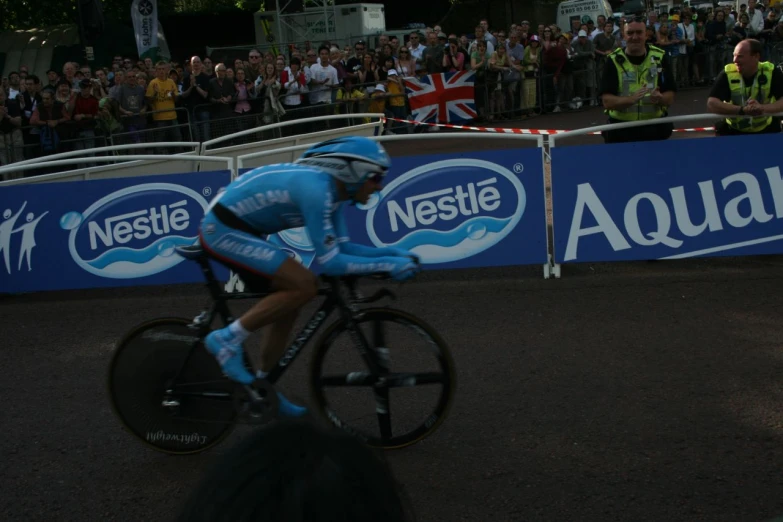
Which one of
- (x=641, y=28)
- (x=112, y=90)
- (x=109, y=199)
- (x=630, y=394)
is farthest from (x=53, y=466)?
(x=112, y=90)

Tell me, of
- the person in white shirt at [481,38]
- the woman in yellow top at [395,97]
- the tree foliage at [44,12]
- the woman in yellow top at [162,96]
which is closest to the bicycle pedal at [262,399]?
the woman in yellow top at [162,96]

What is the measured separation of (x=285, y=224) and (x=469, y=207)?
410 centimetres

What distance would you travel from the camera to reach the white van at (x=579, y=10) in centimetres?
3491

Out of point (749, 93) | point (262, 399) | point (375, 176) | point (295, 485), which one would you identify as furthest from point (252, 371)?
point (749, 93)

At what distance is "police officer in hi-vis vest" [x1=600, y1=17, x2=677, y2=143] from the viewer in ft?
Answer: 30.2

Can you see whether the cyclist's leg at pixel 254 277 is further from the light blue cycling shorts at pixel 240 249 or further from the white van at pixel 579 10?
the white van at pixel 579 10

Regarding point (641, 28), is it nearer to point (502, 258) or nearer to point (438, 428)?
point (502, 258)

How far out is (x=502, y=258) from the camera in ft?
29.3

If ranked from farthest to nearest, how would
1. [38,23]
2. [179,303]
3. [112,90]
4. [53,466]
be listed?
1. [38,23]
2. [112,90]
3. [179,303]
4. [53,466]

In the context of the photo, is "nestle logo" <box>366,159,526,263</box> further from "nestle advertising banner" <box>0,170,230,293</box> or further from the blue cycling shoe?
the blue cycling shoe

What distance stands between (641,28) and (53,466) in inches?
265

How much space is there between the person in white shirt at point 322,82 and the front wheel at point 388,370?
12.9 metres

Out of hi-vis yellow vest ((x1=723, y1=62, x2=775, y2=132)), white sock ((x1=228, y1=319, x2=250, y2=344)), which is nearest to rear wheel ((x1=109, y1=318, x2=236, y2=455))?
white sock ((x1=228, y1=319, x2=250, y2=344))

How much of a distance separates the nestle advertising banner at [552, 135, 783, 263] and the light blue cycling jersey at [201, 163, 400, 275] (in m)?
4.32
